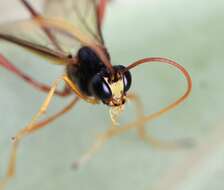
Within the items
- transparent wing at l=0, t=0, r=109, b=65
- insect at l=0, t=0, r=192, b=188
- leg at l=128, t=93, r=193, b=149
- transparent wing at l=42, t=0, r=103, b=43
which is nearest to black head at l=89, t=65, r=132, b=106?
insect at l=0, t=0, r=192, b=188

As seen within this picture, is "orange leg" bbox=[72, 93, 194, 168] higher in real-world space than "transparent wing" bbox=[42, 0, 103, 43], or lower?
lower

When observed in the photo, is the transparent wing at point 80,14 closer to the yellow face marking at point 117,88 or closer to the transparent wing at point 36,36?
the transparent wing at point 36,36

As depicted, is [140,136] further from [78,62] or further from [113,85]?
[113,85]

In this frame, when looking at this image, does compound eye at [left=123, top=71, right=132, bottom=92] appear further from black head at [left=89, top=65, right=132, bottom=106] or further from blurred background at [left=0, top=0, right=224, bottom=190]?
blurred background at [left=0, top=0, right=224, bottom=190]

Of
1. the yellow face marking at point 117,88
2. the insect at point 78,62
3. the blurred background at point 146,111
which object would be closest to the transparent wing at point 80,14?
the insect at point 78,62

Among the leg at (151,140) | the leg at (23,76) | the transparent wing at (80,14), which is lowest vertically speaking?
the leg at (151,140)

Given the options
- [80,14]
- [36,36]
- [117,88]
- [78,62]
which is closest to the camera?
[117,88]

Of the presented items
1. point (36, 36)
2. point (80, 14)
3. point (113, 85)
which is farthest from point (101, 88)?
point (80, 14)

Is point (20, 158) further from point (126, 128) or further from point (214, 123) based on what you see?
point (214, 123)
